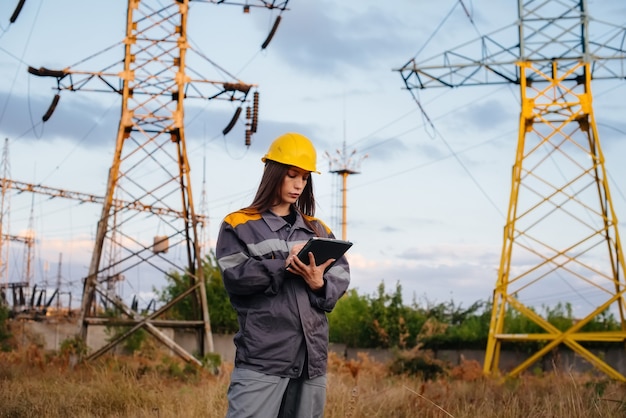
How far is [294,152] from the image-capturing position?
4.38 meters

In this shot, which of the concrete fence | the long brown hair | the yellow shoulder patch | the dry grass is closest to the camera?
the yellow shoulder patch

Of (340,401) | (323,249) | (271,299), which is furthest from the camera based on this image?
(340,401)

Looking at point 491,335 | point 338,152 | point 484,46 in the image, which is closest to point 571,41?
point 484,46

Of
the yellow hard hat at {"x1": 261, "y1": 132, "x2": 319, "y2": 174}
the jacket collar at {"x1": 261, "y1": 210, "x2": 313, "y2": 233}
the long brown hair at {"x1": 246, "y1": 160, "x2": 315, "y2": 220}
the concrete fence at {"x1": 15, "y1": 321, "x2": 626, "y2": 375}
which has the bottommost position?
the concrete fence at {"x1": 15, "y1": 321, "x2": 626, "y2": 375}

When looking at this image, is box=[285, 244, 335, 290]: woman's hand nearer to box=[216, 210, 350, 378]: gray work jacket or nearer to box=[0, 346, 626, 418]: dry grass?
box=[216, 210, 350, 378]: gray work jacket

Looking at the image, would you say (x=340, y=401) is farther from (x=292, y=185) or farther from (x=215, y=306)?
(x=215, y=306)

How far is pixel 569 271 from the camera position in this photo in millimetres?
14398

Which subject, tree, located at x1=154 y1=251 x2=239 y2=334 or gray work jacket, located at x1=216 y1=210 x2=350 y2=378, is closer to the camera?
gray work jacket, located at x1=216 y1=210 x2=350 y2=378

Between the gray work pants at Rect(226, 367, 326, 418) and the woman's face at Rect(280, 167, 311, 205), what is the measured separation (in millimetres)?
948

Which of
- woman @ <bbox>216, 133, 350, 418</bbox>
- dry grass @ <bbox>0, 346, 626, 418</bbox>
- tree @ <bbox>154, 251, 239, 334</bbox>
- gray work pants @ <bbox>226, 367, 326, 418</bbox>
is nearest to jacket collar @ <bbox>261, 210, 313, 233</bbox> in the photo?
woman @ <bbox>216, 133, 350, 418</bbox>

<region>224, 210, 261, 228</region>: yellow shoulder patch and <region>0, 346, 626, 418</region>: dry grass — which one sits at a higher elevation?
<region>224, 210, 261, 228</region>: yellow shoulder patch

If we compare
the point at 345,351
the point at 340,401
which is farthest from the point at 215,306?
the point at 340,401

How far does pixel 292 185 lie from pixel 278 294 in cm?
63

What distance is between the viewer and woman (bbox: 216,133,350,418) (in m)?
4.07
